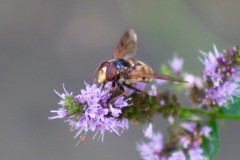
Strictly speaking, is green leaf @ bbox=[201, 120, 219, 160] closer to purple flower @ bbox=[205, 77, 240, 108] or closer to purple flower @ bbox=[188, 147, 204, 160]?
purple flower @ bbox=[188, 147, 204, 160]

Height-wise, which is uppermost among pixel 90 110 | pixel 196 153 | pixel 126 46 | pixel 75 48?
pixel 75 48

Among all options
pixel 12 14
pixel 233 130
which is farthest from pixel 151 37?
pixel 12 14

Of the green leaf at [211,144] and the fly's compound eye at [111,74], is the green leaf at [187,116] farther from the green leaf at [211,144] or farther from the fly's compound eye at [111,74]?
the fly's compound eye at [111,74]

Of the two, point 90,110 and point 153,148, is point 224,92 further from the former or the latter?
point 90,110

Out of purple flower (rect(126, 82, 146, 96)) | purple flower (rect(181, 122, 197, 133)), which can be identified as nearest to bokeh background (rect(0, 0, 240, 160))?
purple flower (rect(181, 122, 197, 133))

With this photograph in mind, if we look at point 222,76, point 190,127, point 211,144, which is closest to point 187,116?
point 190,127
